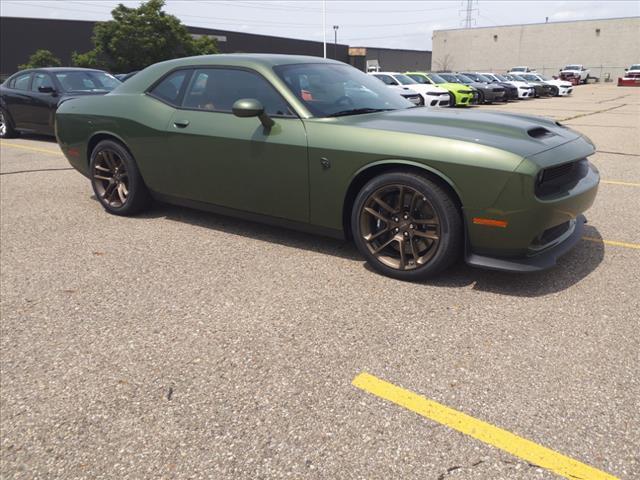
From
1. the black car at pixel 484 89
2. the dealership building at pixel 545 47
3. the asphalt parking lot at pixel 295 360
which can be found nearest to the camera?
the asphalt parking lot at pixel 295 360

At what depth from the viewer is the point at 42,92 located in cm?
1006

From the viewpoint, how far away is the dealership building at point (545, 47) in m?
63.2

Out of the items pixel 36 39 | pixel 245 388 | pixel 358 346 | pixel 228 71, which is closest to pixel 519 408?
pixel 358 346

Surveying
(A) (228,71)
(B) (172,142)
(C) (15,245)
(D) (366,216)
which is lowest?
(C) (15,245)

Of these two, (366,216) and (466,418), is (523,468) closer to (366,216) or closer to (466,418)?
(466,418)

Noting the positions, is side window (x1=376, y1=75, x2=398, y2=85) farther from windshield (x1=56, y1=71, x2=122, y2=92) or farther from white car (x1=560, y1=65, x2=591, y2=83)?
white car (x1=560, y1=65, x2=591, y2=83)

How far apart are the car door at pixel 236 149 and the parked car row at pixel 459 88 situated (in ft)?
32.4

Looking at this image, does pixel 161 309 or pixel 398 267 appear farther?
pixel 398 267

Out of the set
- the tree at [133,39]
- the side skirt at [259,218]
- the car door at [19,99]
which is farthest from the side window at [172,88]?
the tree at [133,39]

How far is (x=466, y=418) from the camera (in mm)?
2201

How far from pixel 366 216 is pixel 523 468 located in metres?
2.05

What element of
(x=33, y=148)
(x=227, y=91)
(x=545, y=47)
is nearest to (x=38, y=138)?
(x=33, y=148)

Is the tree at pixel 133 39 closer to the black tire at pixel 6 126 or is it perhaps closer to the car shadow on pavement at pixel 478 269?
the black tire at pixel 6 126

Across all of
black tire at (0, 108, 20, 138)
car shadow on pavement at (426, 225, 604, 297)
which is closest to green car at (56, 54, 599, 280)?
car shadow on pavement at (426, 225, 604, 297)
